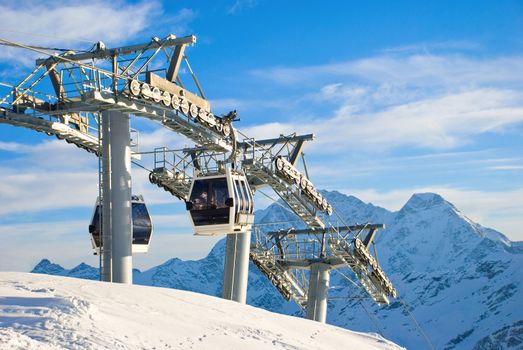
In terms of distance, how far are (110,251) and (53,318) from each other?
7807 mm

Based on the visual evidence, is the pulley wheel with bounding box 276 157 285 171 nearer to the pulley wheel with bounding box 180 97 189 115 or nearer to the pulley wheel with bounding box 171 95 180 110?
the pulley wheel with bounding box 180 97 189 115

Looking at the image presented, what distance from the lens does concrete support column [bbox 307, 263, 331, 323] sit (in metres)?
40.1

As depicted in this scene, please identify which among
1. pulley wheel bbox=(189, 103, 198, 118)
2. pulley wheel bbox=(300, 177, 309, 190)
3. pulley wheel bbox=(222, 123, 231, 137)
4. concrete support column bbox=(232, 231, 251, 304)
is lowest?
concrete support column bbox=(232, 231, 251, 304)

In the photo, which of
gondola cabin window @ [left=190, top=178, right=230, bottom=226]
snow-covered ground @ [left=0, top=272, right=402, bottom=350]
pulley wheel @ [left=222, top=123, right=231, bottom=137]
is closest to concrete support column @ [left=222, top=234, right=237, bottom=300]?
pulley wheel @ [left=222, top=123, right=231, bottom=137]

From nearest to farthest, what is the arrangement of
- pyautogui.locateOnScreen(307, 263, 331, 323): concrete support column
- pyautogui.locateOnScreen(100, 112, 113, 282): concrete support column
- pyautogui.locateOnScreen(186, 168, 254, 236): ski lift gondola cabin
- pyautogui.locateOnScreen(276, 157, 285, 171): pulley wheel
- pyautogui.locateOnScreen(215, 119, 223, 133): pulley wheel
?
pyautogui.locateOnScreen(100, 112, 113, 282): concrete support column
pyautogui.locateOnScreen(186, 168, 254, 236): ski lift gondola cabin
pyautogui.locateOnScreen(215, 119, 223, 133): pulley wheel
pyautogui.locateOnScreen(276, 157, 285, 171): pulley wheel
pyautogui.locateOnScreen(307, 263, 331, 323): concrete support column

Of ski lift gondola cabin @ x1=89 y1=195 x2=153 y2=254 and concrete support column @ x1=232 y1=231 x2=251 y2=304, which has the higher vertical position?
ski lift gondola cabin @ x1=89 y1=195 x2=153 y2=254

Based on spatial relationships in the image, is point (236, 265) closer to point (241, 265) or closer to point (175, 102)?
point (241, 265)

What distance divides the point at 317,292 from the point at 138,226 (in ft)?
60.7

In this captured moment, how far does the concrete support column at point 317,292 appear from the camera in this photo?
40.1 metres

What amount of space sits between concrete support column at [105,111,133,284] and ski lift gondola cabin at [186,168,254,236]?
248 cm

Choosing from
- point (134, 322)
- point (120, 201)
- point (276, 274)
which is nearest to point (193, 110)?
point (120, 201)

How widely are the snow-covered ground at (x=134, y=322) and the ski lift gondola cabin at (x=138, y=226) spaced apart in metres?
4.24

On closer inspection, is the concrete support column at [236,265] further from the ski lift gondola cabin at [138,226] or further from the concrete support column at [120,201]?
the concrete support column at [120,201]

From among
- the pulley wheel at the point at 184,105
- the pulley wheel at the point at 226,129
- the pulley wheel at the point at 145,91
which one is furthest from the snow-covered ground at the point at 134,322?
the pulley wheel at the point at 226,129
